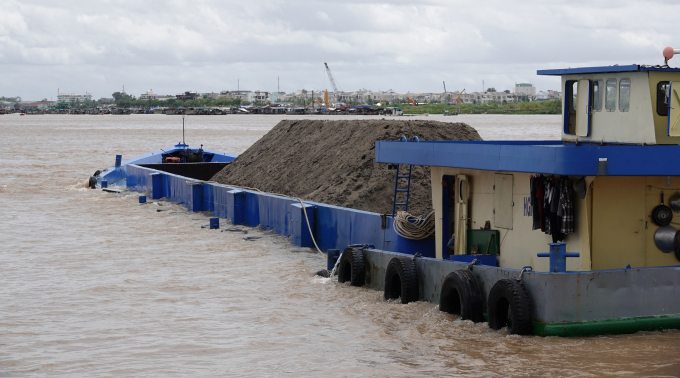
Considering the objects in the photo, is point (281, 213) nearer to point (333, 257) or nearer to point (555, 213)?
point (333, 257)

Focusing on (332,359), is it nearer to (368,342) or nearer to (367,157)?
(368,342)

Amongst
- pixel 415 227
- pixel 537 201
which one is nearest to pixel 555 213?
pixel 537 201

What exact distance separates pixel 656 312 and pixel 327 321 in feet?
15.4

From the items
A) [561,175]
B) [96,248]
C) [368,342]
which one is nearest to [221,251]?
[96,248]

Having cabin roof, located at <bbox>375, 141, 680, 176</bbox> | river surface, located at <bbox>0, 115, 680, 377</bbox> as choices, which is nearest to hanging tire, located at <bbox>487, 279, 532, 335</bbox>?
river surface, located at <bbox>0, 115, 680, 377</bbox>

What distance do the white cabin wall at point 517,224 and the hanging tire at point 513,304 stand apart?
93 centimetres

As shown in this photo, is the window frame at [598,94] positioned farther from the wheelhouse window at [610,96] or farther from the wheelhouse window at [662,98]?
the wheelhouse window at [662,98]

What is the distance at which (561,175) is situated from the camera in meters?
10.9

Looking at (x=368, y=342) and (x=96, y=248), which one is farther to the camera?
(x=96, y=248)

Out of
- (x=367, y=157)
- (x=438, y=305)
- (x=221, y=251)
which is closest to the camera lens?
(x=438, y=305)

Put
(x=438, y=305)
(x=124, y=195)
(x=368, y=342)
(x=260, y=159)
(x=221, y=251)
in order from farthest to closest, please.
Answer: (x=124, y=195) < (x=260, y=159) < (x=221, y=251) < (x=438, y=305) < (x=368, y=342)

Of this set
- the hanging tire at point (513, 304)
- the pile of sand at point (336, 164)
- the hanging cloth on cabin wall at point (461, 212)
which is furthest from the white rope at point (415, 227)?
the hanging tire at point (513, 304)

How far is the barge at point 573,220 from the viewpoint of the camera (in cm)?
1054

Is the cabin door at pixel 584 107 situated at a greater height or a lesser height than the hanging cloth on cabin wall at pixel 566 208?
greater
